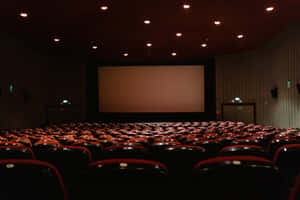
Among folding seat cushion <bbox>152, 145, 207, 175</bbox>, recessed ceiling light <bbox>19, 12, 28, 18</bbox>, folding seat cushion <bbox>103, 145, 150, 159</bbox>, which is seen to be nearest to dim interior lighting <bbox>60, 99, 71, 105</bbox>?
recessed ceiling light <bbox>19, 12, 28, 18</bbox>

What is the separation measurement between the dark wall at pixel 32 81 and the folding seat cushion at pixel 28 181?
12.6 meters

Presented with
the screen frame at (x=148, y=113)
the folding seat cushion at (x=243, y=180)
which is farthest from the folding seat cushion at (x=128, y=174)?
the screen frame at (x=148, y=113)

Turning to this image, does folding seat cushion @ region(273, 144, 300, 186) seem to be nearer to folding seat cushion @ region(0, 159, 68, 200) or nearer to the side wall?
folding seat cushion @ region(0, 159, 68, 200)

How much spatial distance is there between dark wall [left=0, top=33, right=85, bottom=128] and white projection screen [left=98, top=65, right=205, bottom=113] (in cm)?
290

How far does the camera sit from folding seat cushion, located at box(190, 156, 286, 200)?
1224mm

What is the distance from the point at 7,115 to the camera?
12.7m

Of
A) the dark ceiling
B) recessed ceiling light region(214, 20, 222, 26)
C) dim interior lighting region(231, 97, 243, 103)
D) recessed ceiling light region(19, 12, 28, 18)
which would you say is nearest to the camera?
the dark ceiling

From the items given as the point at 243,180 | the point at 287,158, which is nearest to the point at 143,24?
the point at 287,158

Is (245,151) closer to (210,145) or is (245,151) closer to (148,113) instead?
(210,145)

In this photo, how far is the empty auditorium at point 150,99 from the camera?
1.29 metres

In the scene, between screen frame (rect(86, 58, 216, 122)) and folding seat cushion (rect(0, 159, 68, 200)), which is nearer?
folding seat cushion (rect(0, 159, 68, 200))

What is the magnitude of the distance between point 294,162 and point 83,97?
18.2 m

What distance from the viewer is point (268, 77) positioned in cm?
1614

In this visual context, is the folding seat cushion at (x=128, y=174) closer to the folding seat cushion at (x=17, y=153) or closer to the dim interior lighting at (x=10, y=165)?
the dim interior lighting at (x=10, y=165)
